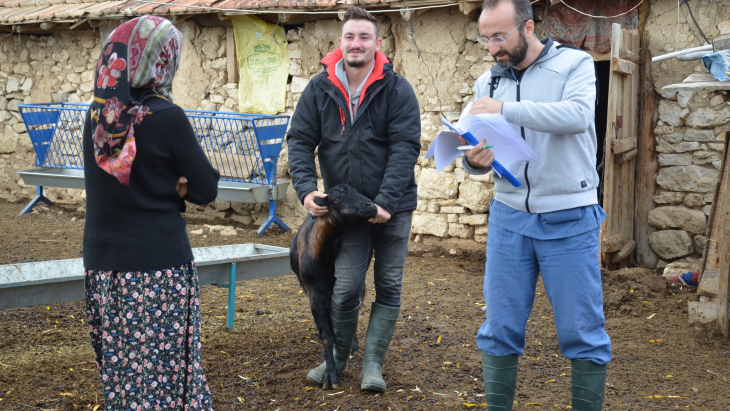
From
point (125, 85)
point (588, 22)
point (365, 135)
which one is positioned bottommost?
point (365, 135)

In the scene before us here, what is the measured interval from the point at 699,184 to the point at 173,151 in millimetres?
5493

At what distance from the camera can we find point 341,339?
149 inches

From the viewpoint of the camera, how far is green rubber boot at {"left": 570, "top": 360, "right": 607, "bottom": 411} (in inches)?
103

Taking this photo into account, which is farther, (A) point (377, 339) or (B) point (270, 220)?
(B) point (270, 220)

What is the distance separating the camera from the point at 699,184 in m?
6.36

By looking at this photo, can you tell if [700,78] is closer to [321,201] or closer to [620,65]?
[620,65]

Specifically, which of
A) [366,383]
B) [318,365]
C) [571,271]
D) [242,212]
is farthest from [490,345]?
[242,212]

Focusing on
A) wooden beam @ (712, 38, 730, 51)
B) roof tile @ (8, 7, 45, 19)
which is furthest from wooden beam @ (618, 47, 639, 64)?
roof tile @ (8, 7, 45, 19)

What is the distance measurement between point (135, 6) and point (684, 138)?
6.81m

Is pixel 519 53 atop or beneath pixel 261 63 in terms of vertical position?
beneath

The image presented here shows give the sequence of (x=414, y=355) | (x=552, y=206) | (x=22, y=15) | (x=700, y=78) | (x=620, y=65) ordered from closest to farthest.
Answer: (x=552, y=206) → (x=700, y=78) → (x=414, y=355) → (x=620, y=65) → (x=22, y=15)

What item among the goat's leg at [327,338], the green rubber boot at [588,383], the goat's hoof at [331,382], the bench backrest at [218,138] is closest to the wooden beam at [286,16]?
the bench backrest at [218,138]

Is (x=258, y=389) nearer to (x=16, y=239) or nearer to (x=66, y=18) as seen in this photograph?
(x=16, y=239)

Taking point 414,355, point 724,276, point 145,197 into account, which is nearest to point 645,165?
point 724,276
